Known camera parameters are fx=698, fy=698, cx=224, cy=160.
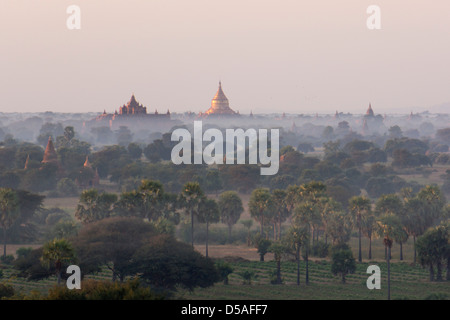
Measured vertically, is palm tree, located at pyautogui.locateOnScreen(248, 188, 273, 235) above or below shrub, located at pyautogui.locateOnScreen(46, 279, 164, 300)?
above

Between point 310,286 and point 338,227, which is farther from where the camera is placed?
point 338,227

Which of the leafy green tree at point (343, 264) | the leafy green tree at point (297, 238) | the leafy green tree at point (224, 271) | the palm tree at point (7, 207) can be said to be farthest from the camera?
the palm tree at point (7, 207)

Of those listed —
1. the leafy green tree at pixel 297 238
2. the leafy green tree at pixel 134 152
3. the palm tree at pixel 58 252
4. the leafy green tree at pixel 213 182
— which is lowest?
the leafy green tree at pixel 297 238

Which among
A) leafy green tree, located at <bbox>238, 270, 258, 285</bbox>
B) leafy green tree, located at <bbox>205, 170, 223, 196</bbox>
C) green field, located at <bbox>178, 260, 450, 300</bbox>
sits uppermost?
leafy green tree, located at <bbox>205, 170, 223, 196</bbox>

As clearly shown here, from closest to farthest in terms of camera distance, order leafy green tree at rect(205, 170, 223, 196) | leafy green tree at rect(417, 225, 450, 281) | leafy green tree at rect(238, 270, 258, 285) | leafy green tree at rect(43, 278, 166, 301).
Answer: leafy green tree at rect(43, 278, 166, 301)
leafy green tree at rect(238, 270, 258, 285)
leafy green tree at rect(417, 225, 450, 281)
leafy green tree at rect(205, 170, 223, 196)

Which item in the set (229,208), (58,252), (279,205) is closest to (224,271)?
(58,252)

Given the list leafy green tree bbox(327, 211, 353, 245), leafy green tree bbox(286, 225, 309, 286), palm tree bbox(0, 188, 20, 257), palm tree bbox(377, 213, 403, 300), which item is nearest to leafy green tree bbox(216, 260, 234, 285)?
leafy green tree bbox(286, 225, 309, 286)

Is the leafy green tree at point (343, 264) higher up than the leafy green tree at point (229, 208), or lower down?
lower down

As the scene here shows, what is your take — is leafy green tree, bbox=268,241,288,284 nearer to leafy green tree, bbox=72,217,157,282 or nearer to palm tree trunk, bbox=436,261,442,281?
leafy green tree, bbox=72,217,157,282

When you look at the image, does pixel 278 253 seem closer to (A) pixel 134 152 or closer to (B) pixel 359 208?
(B) pixel 359 208

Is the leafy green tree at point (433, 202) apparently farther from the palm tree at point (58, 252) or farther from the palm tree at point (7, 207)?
the palm tree at point (58, 252)

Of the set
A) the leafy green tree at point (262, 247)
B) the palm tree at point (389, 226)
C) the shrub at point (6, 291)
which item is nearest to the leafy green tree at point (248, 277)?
the leafy green tree at point (262, 247)
